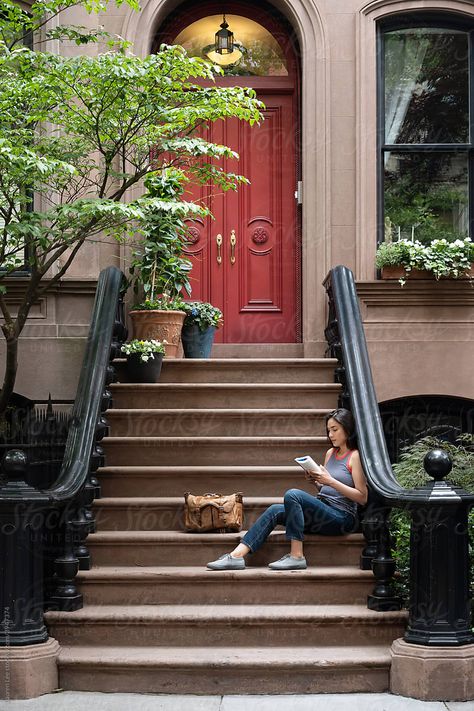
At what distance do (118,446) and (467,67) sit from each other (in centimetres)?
544

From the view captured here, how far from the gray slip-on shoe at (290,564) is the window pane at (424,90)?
16.5 ft

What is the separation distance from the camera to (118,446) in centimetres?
762

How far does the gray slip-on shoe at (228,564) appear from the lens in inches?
249

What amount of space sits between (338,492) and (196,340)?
2962mm

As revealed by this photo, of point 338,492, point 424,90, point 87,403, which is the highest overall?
point 424,90

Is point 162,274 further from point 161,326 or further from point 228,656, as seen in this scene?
point 228,656

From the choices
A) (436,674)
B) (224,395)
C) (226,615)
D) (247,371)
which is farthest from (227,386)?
(436,674)

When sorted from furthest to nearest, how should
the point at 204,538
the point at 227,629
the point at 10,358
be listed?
the point at 10,358, the point at 204,538, the point at 227,629

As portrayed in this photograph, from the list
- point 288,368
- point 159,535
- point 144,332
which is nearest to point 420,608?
point 159,535

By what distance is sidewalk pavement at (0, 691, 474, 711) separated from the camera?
5.29 m

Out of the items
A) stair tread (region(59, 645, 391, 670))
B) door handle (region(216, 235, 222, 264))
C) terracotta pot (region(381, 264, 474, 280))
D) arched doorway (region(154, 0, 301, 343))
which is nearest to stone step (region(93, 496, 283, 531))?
stair tread (region(59, 645, 391, 670))

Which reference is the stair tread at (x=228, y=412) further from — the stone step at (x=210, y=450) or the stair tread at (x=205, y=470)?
the stair tread at (x=205, y=470)

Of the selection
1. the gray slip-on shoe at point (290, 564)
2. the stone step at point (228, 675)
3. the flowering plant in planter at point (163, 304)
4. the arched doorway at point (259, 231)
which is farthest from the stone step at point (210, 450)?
the arched doorway at point (259, 231)

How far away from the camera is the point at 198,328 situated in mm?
9062
